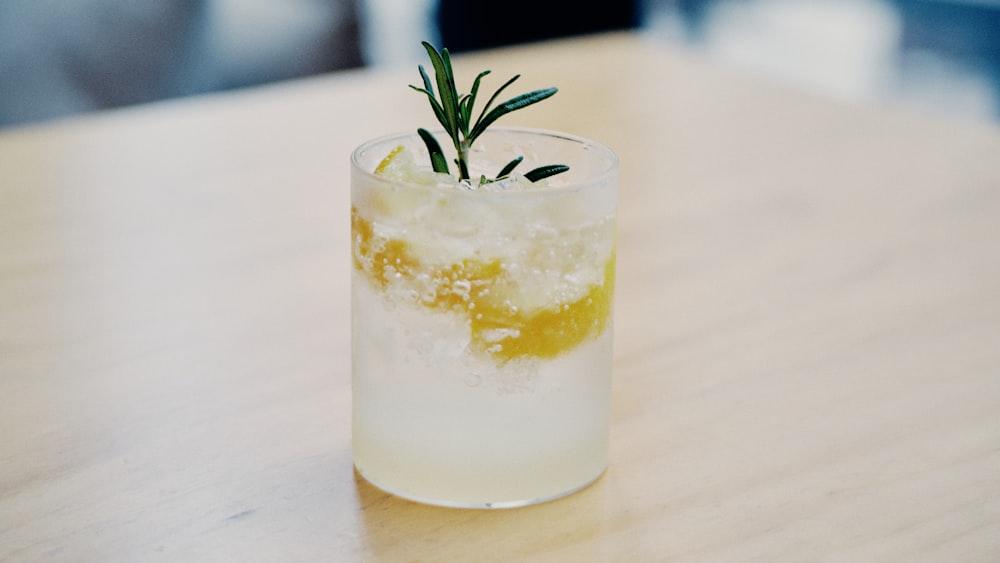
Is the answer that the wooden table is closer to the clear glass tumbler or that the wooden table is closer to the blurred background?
the clear glass tumbler

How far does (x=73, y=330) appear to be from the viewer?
36.1 inches

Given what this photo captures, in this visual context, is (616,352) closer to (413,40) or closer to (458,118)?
(458,118)

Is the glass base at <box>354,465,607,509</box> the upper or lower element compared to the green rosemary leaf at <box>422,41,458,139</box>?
lower

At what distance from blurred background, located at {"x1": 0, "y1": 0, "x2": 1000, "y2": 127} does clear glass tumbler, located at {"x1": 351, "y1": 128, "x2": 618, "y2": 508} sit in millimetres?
1122

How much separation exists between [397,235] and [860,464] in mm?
318

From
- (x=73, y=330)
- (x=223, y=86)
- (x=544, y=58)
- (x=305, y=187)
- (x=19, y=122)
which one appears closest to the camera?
(x=73, y=330)

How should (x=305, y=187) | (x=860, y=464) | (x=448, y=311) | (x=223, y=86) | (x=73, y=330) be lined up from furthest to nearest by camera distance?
(x=223, y=86)
(x=305, y=187)
(x=73, y=330)
(x=860, y=464)
(x=448, y=311)

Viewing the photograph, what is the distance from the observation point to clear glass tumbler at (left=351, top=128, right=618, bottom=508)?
0.63 m

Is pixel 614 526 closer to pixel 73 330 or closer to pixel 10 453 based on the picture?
pixel 10 453

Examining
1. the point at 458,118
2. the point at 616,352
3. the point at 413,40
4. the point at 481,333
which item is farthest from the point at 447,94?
the point at 413,40

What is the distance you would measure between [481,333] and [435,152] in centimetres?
11

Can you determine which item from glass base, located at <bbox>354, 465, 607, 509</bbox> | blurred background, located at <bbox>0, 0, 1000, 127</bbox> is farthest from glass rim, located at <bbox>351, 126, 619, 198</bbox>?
blurred background, located at <bbox>0, 0, 1000, 127</bbox>

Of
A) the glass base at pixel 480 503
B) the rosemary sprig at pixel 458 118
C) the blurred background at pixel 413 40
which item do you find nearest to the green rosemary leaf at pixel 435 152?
the rosemary sprig at pixel 458 118

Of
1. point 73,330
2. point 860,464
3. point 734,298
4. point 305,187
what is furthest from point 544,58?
point 860,464
